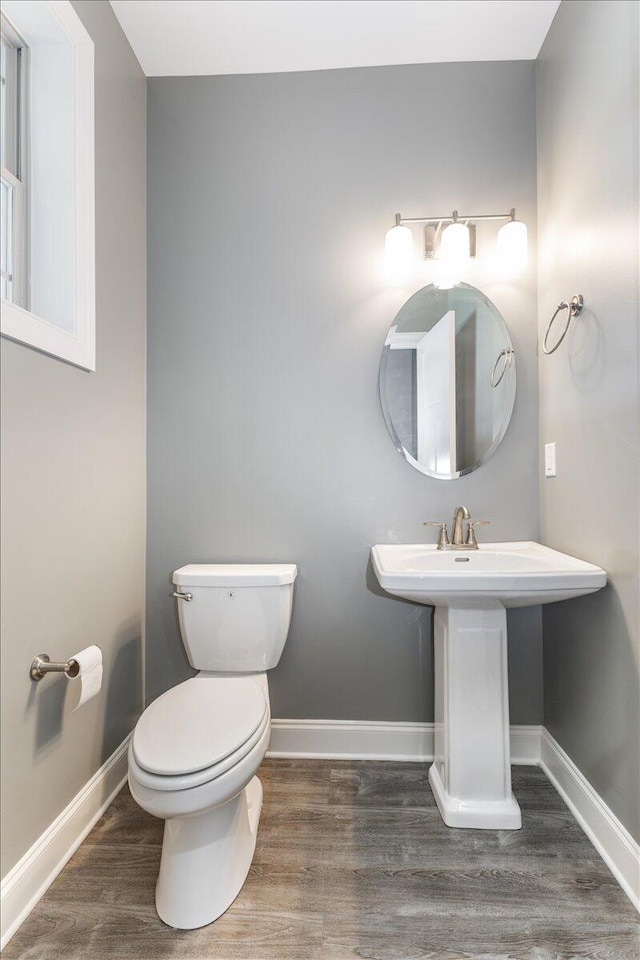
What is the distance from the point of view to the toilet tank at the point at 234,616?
1.68m

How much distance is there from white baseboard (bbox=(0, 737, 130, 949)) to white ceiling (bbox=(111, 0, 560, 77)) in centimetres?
247

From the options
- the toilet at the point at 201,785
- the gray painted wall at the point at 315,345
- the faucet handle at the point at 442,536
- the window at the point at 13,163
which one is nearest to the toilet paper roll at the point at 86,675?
the toilet at the point at 201,785

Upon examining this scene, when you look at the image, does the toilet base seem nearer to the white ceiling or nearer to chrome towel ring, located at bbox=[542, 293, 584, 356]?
chrome towel ring, located at bbox=[542, 293, 584, 356]

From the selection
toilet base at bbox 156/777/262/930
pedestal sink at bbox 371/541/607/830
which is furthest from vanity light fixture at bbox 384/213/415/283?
toilet base at bbox 156/777/262/930

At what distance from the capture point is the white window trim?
1406 mm

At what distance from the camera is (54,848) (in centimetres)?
132

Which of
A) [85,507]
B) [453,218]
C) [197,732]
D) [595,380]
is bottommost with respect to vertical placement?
[197,732]

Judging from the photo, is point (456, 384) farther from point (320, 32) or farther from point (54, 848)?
point (54, 848)

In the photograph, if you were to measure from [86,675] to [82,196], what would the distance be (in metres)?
1.35

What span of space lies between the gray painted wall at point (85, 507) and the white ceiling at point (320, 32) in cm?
14

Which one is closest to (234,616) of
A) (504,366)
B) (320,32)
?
A: (504,366)

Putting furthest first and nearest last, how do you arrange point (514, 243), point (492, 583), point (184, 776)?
point (514, 243), point (492, 583), point (184, 776)

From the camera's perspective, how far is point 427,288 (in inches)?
73.9

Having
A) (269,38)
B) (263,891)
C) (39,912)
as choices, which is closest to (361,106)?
(269,38)
